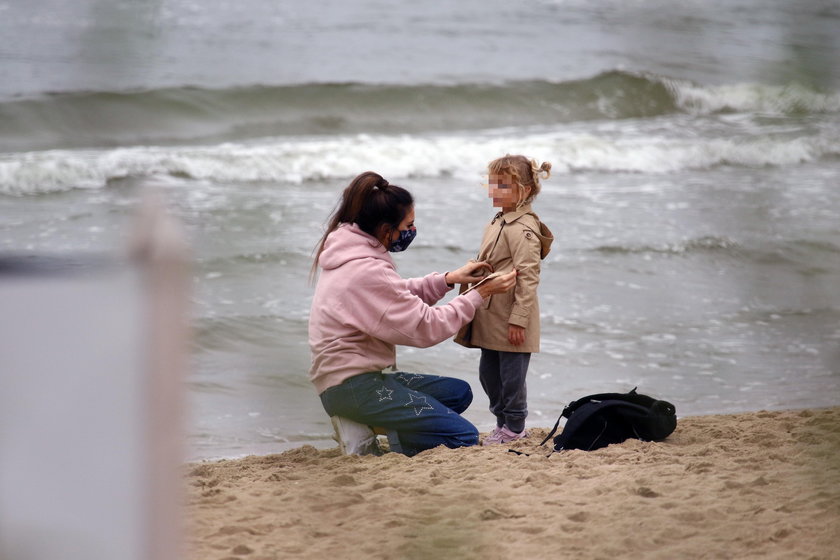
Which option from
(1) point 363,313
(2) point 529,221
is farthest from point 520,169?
(1) point 363,313

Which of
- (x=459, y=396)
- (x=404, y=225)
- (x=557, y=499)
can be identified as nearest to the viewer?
(x=557, y=499)

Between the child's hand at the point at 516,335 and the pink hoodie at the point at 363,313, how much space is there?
0.29 m

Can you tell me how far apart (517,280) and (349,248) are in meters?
0.72

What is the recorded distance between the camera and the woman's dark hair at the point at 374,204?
3926 mm

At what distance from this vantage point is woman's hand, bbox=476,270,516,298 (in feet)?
12.8

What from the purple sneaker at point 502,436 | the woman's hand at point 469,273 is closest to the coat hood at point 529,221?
the woman's hand at point 469,273

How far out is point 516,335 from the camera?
4125 mm

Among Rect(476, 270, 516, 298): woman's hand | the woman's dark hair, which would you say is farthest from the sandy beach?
the woman's dark hair

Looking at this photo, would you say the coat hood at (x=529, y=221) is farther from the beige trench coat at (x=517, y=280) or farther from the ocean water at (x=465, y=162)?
the ocean water at (x=465, y=162)

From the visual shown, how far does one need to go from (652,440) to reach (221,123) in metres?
12.0

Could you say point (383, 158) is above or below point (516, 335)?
above

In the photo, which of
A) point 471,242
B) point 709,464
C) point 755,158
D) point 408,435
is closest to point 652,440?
point 709,464

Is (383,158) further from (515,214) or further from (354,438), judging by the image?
(354,438)

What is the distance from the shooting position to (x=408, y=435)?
4.05 m
